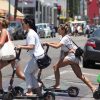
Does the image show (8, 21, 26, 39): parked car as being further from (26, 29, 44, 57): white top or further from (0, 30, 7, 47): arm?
(26, 29, 44, 57): white top

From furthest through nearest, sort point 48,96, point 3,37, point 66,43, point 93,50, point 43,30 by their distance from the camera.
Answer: point 43,30 → point 93,50 → point 66,43 → point 3,37 → point 48,96

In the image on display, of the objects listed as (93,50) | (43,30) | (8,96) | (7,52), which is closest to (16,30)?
(43,30)

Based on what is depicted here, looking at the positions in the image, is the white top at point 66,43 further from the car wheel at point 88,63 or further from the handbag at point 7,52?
the car wheel at point 88,63

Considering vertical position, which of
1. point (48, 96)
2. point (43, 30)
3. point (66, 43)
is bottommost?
point (43, 30)

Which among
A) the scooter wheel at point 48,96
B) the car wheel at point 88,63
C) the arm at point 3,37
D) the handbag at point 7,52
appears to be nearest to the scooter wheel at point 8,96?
the scooter wheel at point 48,96

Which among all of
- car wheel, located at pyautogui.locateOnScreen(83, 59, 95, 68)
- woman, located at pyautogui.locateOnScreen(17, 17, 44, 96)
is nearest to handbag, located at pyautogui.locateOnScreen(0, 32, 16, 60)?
woman, located at pyautogui.locateOnScreen(17, 17, 44, 96)

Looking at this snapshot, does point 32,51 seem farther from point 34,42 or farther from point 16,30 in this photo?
point 16,30

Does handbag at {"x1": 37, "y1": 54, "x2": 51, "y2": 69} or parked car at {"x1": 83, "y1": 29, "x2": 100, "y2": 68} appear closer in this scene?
handbag at {"x1": 37, "y1": 54, "x2": 51, "y2": 69}

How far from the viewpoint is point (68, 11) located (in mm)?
112812

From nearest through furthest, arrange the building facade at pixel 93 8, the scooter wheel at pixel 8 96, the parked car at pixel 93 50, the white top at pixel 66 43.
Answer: the scooter wheel at pixel 8 96 → the white top at pixel 66 43 → the parked car at pixel 93 50 → the building facade at pixel 93 8

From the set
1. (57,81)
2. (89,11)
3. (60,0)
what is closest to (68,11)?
(60,0)

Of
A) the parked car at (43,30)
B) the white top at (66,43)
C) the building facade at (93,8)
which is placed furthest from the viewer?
the building facade at (93,8)

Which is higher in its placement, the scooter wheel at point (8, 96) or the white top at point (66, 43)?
the white top at point (66, 43)

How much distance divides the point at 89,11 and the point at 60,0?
176 feet
